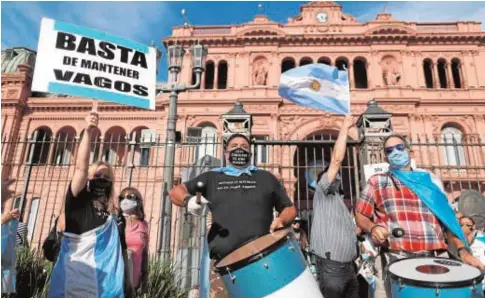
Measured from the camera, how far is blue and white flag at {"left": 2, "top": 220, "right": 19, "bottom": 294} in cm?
380

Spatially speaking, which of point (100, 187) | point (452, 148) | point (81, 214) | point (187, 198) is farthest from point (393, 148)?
point (452, 148)

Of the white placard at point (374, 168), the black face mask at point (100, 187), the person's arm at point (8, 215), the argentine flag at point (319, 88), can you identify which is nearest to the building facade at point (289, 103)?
the white placard at point (374, 168)

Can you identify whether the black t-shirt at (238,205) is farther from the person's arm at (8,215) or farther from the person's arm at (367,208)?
the person's arm at (8,215)

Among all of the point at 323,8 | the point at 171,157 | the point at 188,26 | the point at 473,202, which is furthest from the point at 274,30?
the point at 171,157

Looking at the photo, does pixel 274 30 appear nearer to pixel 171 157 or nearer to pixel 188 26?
pixel 188 26

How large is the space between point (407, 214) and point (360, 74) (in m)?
20.1

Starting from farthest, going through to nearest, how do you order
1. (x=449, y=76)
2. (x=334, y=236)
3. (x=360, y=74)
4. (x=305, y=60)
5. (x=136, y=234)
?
(x=360, y=74) → (x=305, y=60) → (x=449, y=76) → (x=136, y=234) → (x=334, y=236)

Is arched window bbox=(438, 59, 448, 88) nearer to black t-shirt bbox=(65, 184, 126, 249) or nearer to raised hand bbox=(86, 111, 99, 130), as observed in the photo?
raised hand bbox=(86, 111, 99, 130)

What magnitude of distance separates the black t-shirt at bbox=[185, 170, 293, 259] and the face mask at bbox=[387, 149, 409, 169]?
3.14 feet

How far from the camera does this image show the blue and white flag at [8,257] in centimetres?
380

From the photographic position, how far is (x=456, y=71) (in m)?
20.5

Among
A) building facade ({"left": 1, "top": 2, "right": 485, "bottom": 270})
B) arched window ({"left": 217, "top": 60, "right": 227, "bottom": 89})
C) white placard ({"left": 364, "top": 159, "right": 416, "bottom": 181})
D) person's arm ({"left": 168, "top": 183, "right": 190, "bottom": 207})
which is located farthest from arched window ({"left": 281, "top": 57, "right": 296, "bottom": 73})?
person's arm ({"left": 168, "top": 183, "right": 190, "bottom": 207})

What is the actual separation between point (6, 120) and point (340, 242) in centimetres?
2140

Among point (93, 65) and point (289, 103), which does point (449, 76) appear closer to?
point (289, 103)
